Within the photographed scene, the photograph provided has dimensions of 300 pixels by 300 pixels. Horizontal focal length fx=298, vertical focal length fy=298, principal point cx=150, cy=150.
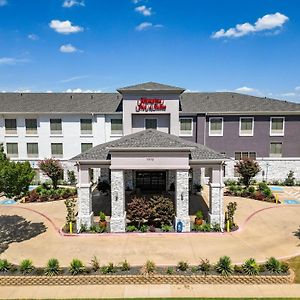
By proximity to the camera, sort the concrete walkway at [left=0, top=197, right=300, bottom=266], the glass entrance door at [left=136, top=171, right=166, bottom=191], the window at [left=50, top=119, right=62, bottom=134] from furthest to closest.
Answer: the window at [left=50, top=119, right=62, bottom=134], the glass entrance door at [left=136, top=171, right=166, bottom=191], the concrete walkway at [left=0, top=197, right=300, bottom=266]

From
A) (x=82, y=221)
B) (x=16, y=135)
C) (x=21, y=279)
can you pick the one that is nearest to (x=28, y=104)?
(x=16, y=135)

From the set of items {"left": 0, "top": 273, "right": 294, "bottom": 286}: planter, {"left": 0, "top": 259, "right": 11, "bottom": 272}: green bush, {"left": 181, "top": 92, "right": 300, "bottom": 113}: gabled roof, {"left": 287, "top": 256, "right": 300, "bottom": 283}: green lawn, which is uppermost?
{"left": 181, "top": 92, "right": 300, "bottom": 113}: gabled roof

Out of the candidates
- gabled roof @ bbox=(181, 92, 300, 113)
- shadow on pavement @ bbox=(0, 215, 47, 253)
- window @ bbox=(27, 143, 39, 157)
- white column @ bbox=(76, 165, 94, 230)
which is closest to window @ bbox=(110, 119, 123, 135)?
gabled roof @ bbox=(181, 92, 300, 113)

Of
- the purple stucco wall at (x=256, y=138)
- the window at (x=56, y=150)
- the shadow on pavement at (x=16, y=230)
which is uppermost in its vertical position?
the purple stucco wall at (x=256, y=138)

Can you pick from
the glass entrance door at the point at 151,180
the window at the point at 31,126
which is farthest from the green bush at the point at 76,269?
the window at the point at 31,126

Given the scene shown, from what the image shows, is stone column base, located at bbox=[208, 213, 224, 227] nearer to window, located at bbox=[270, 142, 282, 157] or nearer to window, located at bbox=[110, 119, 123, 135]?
window, located at bbox=[110, 119, 123, 135]

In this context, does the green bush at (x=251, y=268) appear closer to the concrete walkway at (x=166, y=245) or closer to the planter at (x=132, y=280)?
the planter at (x=132, y=280)

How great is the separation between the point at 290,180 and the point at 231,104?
13314mm

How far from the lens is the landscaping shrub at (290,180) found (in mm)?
41156

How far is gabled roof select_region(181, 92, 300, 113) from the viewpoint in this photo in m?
41.0

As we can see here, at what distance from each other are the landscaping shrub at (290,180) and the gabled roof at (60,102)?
25.2 m

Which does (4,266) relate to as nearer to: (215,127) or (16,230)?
(16,230)

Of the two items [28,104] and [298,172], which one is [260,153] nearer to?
[298,172]

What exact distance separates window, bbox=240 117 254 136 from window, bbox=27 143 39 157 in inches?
1135
